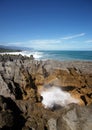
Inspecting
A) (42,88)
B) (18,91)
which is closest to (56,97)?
(42,88)

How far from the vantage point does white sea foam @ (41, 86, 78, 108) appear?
11249mm

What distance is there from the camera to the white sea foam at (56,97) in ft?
36.9

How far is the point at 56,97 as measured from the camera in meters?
12.1

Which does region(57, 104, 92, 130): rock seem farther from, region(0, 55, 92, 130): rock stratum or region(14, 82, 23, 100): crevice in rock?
region(14, 82, 23, 100): crevice in rock

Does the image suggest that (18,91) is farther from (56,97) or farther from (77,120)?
(77,120)

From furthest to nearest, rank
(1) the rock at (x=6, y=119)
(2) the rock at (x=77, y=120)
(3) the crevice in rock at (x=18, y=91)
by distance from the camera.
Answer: (3) the crevice in rock at (x=18, y=91)
(1) the rock at (x=6, y=119)
(2) the rock at (x=77, y=120)

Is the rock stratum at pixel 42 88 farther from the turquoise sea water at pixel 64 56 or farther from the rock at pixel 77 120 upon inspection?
the turquoise sea water at pixel 64 56

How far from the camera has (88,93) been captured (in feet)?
35.6

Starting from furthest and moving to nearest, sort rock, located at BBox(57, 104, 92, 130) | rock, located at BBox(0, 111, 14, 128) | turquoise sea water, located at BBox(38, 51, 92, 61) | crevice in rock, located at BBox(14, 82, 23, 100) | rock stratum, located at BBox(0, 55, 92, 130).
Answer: turquoise sea water, located at BBox(38, 51, 92, 61), crevice in rock, located at BBox(14, 82, 23, 100), rock stratum, located at BBox(0, 55, 92, 130), rock, located at BBox(0, 111, 14, 128), rock, located at BBox(57, 104, 92, 130)

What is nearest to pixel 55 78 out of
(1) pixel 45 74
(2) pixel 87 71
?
(1) pixel 45 74

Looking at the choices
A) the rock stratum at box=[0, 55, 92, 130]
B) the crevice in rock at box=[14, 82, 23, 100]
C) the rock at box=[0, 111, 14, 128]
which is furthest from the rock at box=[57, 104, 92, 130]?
the crevice in rock at box=[14, 82, 23, 100]

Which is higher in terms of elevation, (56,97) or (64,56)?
(56,97)

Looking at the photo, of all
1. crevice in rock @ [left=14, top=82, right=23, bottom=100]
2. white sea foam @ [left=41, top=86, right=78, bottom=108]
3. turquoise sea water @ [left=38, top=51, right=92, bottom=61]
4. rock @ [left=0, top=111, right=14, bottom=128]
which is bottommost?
turquoise sea water @ [left=38, top=51, right=92, bottom=61]

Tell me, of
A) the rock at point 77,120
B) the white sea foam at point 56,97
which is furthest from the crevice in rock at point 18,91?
the rock at point 77,120
